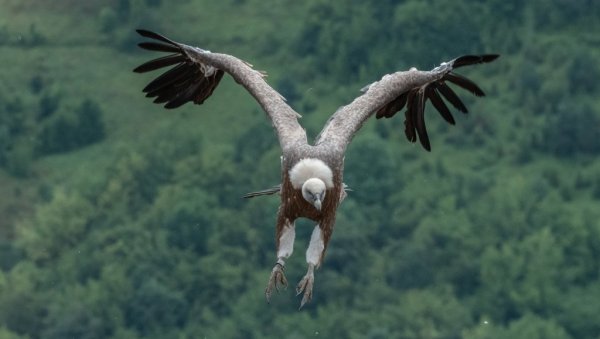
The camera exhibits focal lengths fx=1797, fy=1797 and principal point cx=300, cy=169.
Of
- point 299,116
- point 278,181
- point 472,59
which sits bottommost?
point 278,181

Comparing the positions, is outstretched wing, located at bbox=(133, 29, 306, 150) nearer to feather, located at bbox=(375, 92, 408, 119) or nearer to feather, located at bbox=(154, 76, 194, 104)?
feather, located at bbox=(154, 76, 194, 104)

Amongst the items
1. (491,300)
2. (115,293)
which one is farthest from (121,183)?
(491,300)

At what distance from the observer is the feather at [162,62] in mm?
22391

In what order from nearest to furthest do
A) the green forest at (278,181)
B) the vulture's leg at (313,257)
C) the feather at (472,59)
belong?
1. the vulture's leg at (313,257)
2. the feather at (472,59)
3. the green forest at (278,181)

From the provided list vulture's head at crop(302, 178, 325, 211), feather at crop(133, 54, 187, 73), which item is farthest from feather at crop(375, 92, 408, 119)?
vulture's head at crop(302, 178, 325, 211)

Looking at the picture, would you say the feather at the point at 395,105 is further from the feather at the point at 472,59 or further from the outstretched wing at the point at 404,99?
the feather at the point at 472,59

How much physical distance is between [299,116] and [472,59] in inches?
112

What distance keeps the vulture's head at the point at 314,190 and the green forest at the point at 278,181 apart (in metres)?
70.6

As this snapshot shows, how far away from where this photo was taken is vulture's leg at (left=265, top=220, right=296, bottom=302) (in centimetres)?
1881

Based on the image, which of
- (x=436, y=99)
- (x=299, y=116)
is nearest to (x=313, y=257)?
(x=299, y=116)

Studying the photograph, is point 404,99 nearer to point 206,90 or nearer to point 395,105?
point 395,105

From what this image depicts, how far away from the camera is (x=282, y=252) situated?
63.5 ft

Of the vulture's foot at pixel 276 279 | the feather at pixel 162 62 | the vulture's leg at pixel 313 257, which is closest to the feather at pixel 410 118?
the feather at pixel 162 62

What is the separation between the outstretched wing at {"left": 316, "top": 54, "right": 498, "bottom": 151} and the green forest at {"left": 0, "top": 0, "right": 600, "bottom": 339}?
219 feet
